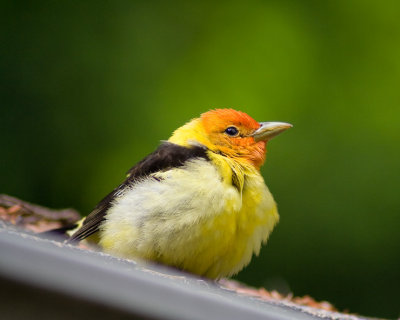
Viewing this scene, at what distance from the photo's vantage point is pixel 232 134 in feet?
10.9

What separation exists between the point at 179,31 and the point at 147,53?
0.95ft

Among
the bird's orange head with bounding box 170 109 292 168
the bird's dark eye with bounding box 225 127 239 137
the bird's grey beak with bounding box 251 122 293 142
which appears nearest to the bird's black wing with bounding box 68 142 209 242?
the bird's orange head with bounding box 170 109 292 168

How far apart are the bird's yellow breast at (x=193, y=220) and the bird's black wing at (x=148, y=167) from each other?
5cm

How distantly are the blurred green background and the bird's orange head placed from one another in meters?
1.18

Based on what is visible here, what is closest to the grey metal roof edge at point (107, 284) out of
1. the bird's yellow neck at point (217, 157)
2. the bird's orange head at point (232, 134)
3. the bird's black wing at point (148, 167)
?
the bird's yellow neck at point (217, 157)

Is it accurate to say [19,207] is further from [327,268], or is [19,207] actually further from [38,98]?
[327,268]

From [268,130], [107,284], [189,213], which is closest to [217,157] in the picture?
[189,213]

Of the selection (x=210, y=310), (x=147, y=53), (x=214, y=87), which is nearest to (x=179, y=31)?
(x=147, y=53)

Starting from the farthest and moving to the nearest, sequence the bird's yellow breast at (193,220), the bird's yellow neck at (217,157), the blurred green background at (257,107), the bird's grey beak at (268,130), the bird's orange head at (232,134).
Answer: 1. the blurred green background at (257,107)
2. the bird's grey beak at (268,130)
3. the bird's orange head at (232,134)
4. the bird's yellow neck at (217,157)
5. the bird's yellow breast at (193,220)

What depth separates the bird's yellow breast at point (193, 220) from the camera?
2.68 meters

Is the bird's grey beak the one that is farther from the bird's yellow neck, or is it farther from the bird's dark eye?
the bird's yellow neck

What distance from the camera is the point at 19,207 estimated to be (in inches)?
132

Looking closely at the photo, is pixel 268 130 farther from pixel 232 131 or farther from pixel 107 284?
pixel 107 284

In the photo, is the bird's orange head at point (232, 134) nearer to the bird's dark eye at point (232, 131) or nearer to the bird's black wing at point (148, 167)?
the bird's dark eye at point (232, 131)
